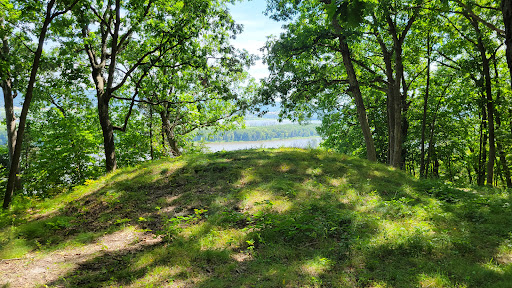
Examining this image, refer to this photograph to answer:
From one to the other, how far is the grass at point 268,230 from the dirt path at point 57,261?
6 centimetres

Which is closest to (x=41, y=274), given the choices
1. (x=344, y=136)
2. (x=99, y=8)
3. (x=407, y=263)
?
(x=407, y=263)

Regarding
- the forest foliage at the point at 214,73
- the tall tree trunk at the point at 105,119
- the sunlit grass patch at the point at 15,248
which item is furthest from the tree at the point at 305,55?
the sunlit grass patch at the point at 15,248

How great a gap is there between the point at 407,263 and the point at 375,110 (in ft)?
63.8

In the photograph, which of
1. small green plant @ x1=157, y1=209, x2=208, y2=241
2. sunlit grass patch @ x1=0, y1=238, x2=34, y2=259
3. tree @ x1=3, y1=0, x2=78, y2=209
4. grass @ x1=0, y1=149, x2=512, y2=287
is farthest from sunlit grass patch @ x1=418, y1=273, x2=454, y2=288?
tree @ x1=3, y1=0, x2=78, y2=209

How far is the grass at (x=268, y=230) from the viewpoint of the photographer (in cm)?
390

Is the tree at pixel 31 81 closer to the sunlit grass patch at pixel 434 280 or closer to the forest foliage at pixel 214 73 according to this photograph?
the forest foliage at pixel 214 73

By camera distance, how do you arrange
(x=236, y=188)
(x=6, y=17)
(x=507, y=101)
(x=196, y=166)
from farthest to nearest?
(x=507, y=101) → (x=6, y=17) → (x=196, y=166) → (x=236, y=188)

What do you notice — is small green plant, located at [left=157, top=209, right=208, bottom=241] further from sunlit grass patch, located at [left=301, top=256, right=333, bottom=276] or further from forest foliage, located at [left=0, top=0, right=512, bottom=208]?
forest foliage, located at [left=0, top=0, right=512, bottom=208]

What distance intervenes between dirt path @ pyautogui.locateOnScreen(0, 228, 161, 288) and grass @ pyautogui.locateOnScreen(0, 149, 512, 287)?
57 millimetres

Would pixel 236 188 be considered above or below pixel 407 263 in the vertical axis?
above

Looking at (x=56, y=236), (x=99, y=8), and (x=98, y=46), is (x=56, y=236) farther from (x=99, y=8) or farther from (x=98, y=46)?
(x=98, y=46)

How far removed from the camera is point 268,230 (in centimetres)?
520

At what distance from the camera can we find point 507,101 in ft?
52.0

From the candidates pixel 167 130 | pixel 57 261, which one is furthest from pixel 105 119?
pixel 167 130
